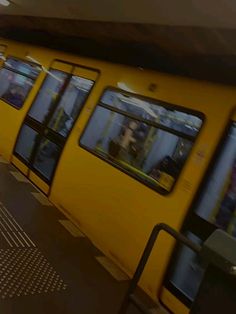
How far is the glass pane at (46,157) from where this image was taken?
513 centimetres

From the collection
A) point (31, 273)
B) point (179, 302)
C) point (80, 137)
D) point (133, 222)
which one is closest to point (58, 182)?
point (80, 137)

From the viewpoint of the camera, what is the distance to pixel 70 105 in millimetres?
5293

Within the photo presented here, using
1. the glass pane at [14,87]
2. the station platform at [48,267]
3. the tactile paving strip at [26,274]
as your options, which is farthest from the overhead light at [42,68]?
the tactile paving strip at [26,274]

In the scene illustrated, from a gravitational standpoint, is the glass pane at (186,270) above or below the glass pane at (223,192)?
below

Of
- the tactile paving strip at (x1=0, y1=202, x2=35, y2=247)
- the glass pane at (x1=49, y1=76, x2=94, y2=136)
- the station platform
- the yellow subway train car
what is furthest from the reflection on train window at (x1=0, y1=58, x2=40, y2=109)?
the tactile paving strip at (x1=0, y1=202, x2=35, y2=247)

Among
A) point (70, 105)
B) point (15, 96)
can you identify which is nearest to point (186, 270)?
point (70, 105)

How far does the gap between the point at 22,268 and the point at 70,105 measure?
2.66 metres

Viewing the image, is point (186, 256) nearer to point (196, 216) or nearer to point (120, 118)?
point (196, 216)

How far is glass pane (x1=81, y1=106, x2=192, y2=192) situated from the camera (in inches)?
145

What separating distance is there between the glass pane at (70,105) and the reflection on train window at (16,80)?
3.33ft

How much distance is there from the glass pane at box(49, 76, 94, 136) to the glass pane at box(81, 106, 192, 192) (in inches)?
16.6

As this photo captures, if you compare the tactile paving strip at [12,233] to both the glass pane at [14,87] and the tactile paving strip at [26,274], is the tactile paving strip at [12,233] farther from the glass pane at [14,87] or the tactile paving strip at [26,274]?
the glass pane at [14,87]

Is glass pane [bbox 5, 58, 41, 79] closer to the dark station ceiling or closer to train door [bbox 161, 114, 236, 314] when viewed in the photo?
the dark station ceiling

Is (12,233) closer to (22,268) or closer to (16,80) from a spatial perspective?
→ (22,268)
